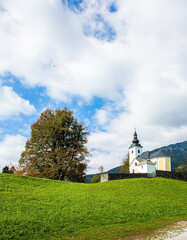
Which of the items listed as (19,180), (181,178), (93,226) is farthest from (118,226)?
(181,178)

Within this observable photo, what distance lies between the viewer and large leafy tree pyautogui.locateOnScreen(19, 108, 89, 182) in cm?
2998

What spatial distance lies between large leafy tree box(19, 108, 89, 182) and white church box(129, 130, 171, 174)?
16411 millimetres

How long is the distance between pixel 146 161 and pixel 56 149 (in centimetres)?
2143

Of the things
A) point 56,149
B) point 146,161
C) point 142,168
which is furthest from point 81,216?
point 142,168

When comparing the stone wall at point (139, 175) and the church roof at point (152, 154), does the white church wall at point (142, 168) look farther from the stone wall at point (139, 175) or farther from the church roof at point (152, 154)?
the church roof at point (152, 154)

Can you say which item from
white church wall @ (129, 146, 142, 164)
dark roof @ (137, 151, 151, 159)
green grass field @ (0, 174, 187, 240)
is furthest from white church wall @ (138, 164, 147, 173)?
green grass field @ (0, 174, 187, 240)

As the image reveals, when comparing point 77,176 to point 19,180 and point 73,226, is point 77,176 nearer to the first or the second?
point 19,180

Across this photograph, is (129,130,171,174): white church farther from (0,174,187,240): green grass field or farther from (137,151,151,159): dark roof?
(0,174,187,240): green grass field

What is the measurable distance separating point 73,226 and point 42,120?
2561cm

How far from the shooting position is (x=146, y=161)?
1656 inches

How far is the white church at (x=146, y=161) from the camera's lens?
139ft

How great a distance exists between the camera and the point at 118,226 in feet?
33.0

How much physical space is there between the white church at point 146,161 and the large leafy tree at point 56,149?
16.4 metres

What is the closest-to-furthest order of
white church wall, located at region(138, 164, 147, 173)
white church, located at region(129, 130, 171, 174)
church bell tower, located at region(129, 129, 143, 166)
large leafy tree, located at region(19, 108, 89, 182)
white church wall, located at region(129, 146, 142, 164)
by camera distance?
large leafy tree, located at region(19, 108, 89, 182) < white church wall, located at region(138, 164, 147, 173) < white church, located at region(129, 130, 171, 174) < white church wall, located at region(129, 146, 142, 164) < church bell tower, located at region(129, 129, 143, 166)
